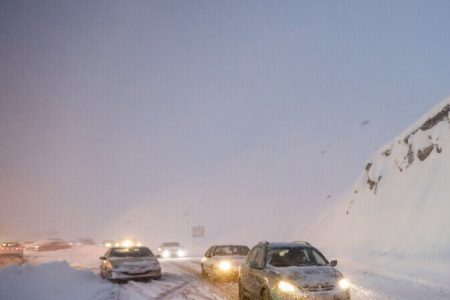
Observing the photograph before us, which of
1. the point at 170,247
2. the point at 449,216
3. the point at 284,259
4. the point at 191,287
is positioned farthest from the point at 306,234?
the point at 284,259

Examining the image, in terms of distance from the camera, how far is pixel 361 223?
35.6 meters

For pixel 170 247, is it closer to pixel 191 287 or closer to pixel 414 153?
pixel 414 153

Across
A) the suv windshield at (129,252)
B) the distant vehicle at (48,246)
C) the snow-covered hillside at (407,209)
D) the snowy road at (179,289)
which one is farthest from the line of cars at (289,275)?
the distant vehicle at (48,246)

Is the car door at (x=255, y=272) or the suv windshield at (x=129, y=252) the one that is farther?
the suv windshield at (x=129, y=252)

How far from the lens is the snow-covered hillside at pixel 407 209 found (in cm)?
2277

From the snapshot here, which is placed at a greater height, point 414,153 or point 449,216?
point 414,153

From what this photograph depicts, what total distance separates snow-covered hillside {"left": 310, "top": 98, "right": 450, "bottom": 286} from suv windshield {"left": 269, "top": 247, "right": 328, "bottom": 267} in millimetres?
7393

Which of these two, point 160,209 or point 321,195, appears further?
point 160,209

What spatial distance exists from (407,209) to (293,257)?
2076 cm

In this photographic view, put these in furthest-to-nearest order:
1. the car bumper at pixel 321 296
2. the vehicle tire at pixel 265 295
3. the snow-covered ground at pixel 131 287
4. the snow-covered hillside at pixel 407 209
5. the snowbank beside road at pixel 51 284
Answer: the snow-covered hillside at pixel 407 209, the snow-covered ground at pixel 131 287, the snowbank beside road at pixel 51 284, the vehicle tire at pixel 265 295, the car bumper at pixel 321 296

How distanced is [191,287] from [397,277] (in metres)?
7.98

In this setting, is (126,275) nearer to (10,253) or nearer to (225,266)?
(225,266)

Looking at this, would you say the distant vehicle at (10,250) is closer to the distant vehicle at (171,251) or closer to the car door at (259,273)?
the distant vehicle at (171,251)

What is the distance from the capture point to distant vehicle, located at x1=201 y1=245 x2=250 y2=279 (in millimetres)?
17391
